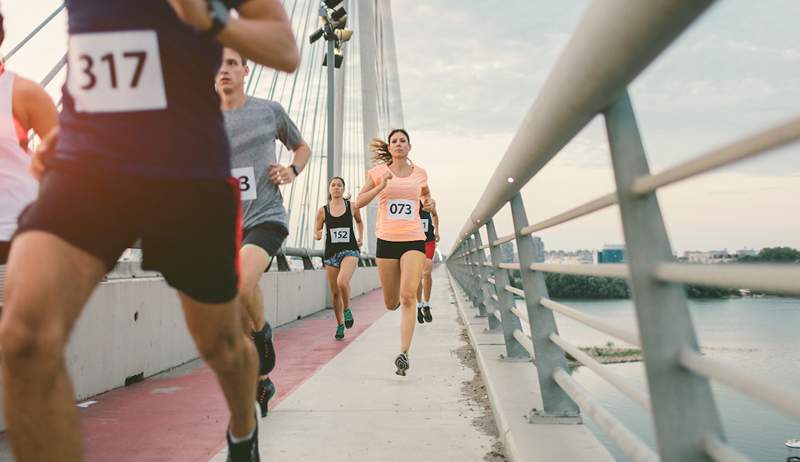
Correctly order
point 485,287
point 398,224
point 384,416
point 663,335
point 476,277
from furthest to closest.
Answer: point 476,277
point 485,287
point 398,224
point 384,416
point 663,335

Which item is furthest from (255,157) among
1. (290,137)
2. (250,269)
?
(250,269)

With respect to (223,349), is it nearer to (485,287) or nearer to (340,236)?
(485,287)

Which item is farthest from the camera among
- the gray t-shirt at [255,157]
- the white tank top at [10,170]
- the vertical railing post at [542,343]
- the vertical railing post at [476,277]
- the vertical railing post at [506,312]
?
the vertical railing post at [476,277]

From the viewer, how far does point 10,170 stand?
2.60 m

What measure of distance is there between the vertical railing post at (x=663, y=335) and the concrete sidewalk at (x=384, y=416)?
5.06ft

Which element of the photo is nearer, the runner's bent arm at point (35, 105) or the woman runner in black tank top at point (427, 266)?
the runner's bent arm at point (35, 105)

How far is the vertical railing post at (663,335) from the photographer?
1272mm

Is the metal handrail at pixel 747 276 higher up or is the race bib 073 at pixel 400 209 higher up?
the race bib 073 at pixel 400 209

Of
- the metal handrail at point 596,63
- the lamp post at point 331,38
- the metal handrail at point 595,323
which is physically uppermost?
the lamp post at point 331,38

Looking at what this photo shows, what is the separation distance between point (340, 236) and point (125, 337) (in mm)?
3591

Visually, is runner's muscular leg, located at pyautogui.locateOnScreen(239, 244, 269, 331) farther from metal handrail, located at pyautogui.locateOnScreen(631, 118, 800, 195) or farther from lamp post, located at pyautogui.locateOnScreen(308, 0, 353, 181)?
lamp post, located at pyautogui.locateOnScreen(308, 0, 353, 181)

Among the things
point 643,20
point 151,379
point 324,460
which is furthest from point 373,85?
point 643,20

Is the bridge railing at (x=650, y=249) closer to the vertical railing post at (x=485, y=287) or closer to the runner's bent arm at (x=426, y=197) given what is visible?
the runner's bent arm at (x=426, y=197)

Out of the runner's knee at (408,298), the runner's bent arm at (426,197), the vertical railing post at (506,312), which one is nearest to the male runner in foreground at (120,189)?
the vertical railing post at (506,312)
